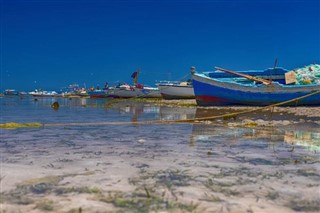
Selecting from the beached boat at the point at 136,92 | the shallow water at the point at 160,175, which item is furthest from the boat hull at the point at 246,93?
the beached boat at the point at 136,92

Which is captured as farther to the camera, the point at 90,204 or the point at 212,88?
the point at 212,88

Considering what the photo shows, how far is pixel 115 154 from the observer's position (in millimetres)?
7348

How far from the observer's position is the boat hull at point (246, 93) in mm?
24984

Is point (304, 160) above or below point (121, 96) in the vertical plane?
below

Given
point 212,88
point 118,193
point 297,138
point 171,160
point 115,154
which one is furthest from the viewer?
point 212,88

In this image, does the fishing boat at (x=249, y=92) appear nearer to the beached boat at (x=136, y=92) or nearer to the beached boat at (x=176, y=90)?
the beached boat at (x=176, y=90)

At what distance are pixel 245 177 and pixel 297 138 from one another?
17.1 ft

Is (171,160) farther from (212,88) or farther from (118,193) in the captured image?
(212,88)

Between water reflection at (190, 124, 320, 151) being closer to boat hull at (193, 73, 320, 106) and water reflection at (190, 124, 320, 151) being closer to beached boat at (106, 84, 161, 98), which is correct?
boat hull at (193, 73, 320, 106)

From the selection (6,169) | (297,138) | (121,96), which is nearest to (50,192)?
(6,169)

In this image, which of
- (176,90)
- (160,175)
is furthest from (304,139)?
(176,90)

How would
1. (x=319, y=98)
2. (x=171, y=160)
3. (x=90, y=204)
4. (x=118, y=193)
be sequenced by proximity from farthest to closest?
(x=319, y=98) < (x=171, y=160) < (x=118, y=193) < (x=90, y=204)

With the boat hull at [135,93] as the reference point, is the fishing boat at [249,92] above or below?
below

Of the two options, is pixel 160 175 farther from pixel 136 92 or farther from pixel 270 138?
pixel 136 92
